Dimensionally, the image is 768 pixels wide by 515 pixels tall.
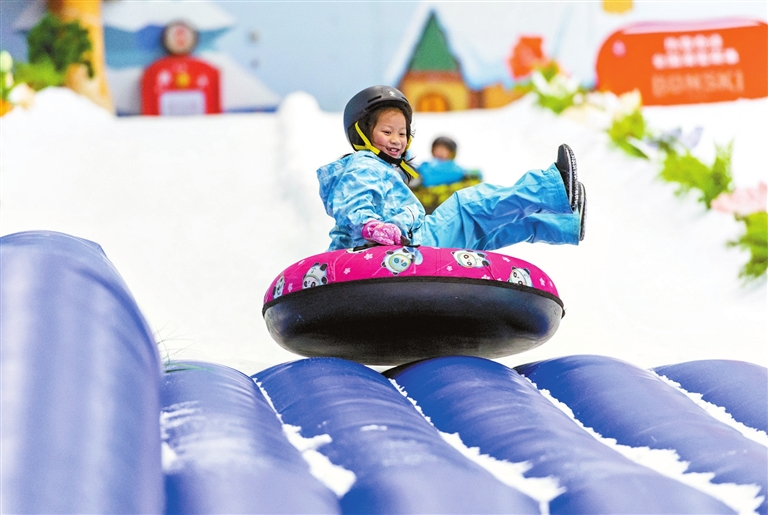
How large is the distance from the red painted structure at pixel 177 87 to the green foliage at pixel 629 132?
184 inches

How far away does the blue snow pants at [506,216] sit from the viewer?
2.14 meters

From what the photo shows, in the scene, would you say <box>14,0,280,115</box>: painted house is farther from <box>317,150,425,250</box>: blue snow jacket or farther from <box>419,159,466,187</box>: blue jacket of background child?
<box>317,150,425,250</box>: blue snow jacket

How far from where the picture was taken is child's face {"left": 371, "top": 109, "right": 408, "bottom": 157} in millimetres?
2240

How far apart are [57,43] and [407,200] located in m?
7.15

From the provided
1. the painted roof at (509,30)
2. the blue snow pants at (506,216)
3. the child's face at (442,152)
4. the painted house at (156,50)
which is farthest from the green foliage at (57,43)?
the blue snow pants at (506,216)

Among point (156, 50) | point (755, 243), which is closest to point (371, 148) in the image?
point (755, 243)

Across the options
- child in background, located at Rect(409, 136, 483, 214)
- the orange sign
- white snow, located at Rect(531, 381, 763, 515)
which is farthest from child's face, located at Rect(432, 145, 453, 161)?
the orange sign

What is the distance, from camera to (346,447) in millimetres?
1328

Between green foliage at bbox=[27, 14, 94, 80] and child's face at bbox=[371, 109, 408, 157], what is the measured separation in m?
6.77

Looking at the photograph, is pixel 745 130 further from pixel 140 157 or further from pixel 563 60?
pixel 140 157

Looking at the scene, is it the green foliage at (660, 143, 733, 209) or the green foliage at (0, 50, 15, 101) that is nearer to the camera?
the green foliage at (660, 143, 733, 209)

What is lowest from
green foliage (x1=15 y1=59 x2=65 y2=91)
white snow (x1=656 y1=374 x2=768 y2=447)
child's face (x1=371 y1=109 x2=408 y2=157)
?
white snow (x1=656 y1=374 x2=768 y2=447)

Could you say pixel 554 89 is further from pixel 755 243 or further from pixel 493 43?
pixel 755 243

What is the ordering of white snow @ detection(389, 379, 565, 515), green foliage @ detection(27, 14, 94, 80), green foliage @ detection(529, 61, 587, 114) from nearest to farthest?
white snow @ detection(389, 379, 565, 515)
green foliage @ detection(529, 61, 587, 114)
green foliage @ detection(27, 14, 94, 80)
